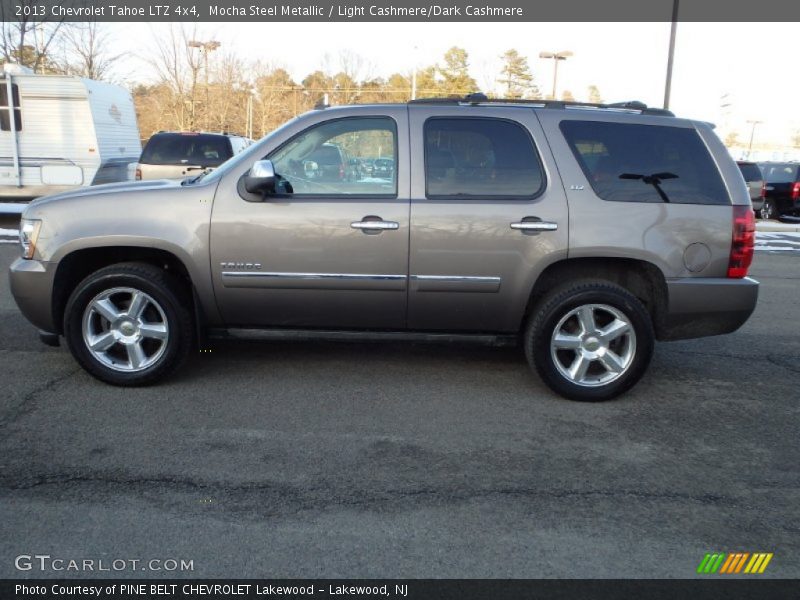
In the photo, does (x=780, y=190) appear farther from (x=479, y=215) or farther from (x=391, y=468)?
(x=391, y=468)

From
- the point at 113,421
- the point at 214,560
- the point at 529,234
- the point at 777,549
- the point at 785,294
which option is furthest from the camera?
the point at 785,294

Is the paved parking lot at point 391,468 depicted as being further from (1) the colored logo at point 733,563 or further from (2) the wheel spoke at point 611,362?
(2) the wheel spoke at point 611,362

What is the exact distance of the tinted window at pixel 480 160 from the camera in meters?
4.55

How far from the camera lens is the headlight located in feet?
15.1

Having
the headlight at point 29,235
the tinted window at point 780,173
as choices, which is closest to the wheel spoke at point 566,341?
the headlight at point 29,235

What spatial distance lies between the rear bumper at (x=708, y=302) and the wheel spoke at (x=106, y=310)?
3634mm

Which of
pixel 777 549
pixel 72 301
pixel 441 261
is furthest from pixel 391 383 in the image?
pixel 777 549

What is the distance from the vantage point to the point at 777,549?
2967 millimetres

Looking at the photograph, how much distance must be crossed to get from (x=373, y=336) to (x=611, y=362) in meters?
1.58

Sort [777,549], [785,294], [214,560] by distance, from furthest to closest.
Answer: [785,294], [777,549], [214,560]

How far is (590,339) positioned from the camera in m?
4.61

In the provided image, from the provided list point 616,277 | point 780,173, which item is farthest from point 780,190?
point 616,277

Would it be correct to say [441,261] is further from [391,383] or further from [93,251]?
[93,251]

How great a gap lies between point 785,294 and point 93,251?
25.7 feet
